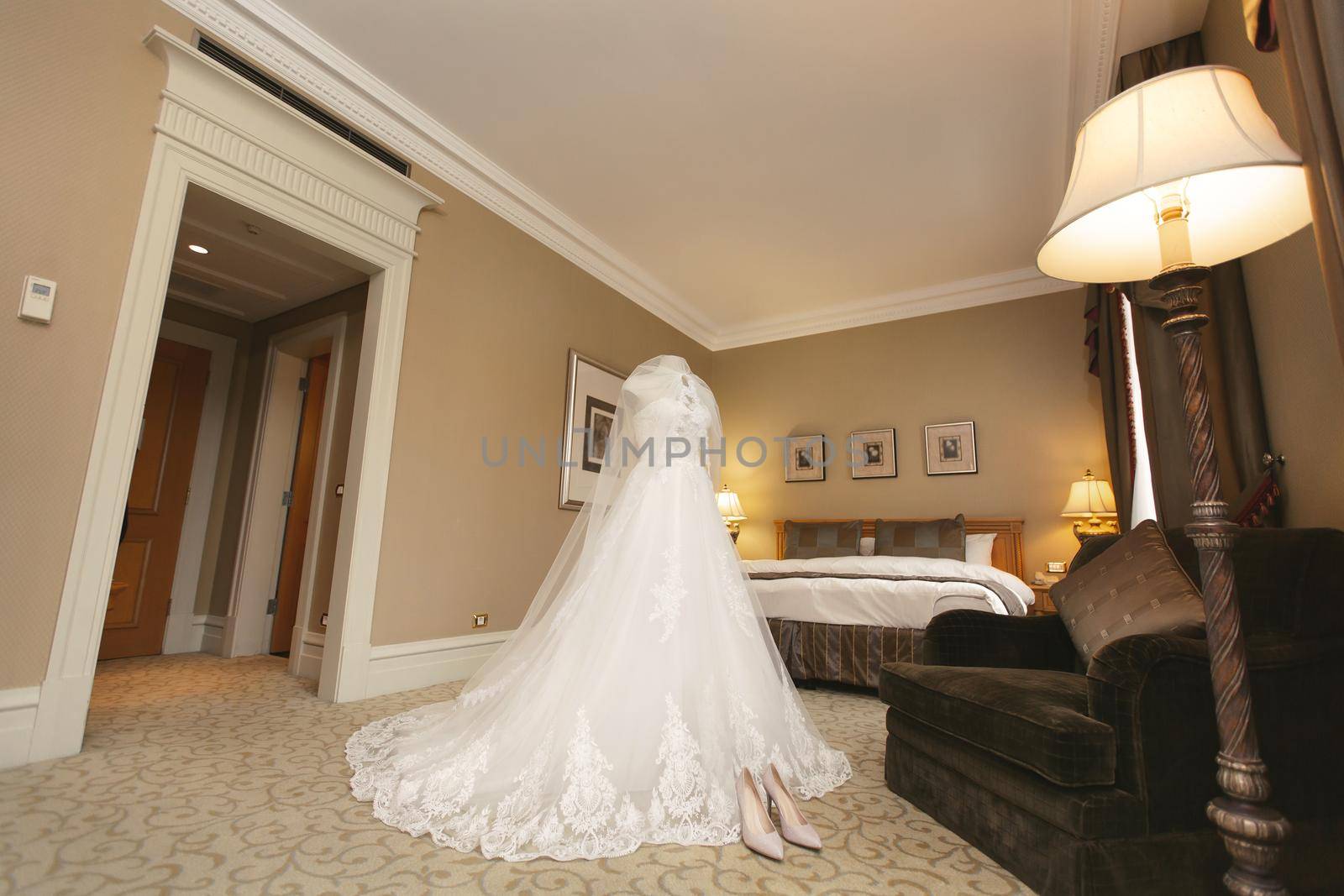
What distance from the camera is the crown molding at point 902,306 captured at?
535 centimetres

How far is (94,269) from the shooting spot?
7.75ft

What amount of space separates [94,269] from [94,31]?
0.95 meters

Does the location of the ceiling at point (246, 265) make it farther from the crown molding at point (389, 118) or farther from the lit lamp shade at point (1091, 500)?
the lit lamp shade at point (1091, 500)

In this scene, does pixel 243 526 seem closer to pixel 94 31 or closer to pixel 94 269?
pixel 94 269

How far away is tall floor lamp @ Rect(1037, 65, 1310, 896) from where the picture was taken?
1102 mm

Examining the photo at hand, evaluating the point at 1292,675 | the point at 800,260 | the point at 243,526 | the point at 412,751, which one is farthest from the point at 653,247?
the point at 1292,675

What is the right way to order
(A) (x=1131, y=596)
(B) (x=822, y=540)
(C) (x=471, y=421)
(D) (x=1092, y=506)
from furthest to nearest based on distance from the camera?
(B) (x=822, y=540) → (D) (x=1092, y=506) → (C) (x=471, y=421) → (A) (x=1131, y=596)

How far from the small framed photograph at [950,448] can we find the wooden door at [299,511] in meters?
5.05

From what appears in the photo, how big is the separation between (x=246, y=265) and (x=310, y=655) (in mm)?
2540

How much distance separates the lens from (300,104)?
310 centimetres

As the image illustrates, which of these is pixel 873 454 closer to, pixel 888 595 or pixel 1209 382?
pixel 888 595

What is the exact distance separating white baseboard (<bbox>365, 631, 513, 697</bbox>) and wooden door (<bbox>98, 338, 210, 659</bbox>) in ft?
7.81

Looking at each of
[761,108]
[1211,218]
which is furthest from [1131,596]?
[761,108]

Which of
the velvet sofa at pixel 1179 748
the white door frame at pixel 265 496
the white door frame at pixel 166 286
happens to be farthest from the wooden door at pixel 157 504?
the velvet sofa at pixel 1179 748
